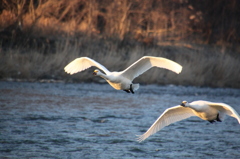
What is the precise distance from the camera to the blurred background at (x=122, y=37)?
23.5 meters

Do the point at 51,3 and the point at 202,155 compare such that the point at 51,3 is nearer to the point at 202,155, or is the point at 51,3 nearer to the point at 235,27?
the point at 235,27

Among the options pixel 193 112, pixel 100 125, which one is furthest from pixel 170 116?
pixel 100 125

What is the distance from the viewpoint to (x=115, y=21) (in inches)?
1200

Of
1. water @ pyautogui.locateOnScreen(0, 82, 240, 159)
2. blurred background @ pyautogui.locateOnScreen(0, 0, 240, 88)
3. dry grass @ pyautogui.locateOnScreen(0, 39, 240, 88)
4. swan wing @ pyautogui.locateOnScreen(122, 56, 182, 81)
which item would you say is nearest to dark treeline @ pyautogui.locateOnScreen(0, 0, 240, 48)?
blurred background @ pyautogui.locateOnScreen(0, 0, 240, 88)

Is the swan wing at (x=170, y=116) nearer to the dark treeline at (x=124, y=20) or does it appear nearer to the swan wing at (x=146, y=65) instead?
the swan wing at (x=146, y=65)

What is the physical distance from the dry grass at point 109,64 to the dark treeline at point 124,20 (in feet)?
4.80

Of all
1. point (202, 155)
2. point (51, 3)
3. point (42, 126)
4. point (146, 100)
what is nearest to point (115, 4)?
point (51, 3)

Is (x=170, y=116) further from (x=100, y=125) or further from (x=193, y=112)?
(x=100, y=125)

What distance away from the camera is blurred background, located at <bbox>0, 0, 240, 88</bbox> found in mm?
23469

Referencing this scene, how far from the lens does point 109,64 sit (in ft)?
77.2

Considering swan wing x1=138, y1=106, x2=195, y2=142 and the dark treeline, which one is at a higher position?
the dark treeline

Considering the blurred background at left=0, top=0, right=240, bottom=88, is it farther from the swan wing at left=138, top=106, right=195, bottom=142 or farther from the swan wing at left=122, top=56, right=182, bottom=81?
the swan wing at left=138, top=106, right=195, bottom=142

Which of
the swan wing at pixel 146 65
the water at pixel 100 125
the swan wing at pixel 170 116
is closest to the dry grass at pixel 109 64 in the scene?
the water at pixel 100 125

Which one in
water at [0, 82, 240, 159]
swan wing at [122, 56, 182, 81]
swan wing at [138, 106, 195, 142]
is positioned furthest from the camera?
water at [0, 82, 240, 159]
